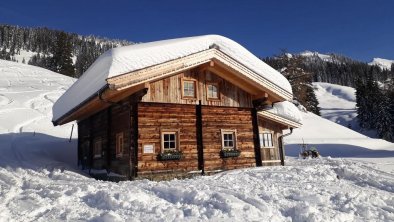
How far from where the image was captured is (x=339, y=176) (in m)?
12.5

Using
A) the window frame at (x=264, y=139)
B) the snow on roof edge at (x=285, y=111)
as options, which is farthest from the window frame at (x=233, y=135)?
the snow on roof edge at (x=285, y=111)

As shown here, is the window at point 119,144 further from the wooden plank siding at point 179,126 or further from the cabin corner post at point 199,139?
the cabin corner post at point 199,139

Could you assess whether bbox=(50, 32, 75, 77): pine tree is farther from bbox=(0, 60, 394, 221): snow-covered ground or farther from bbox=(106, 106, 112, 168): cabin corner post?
bbox=(106, 106, 112, 168): cabin corner post

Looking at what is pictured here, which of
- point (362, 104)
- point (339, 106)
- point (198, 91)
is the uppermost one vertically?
point (339, 106)

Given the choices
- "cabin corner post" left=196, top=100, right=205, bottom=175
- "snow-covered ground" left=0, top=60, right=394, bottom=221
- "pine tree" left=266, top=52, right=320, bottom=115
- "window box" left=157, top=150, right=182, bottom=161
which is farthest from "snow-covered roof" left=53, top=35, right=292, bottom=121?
"pine tree" left=266, top=52, right=320, bottom=115

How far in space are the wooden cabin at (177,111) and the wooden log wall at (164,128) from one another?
4 centimetres

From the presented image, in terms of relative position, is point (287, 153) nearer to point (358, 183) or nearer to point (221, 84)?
point (221, 84)

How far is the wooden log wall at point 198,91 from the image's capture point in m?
14.4

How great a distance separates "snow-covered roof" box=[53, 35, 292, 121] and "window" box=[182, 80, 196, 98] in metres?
1.46

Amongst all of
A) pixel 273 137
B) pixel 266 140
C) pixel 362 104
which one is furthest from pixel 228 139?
pixel 362 104

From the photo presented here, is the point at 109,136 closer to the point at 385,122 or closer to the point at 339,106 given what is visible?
the point at 385,122

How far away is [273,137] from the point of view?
2084 centimetres

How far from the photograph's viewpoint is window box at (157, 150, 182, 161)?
1393 centimetres

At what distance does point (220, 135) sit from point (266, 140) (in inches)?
219
